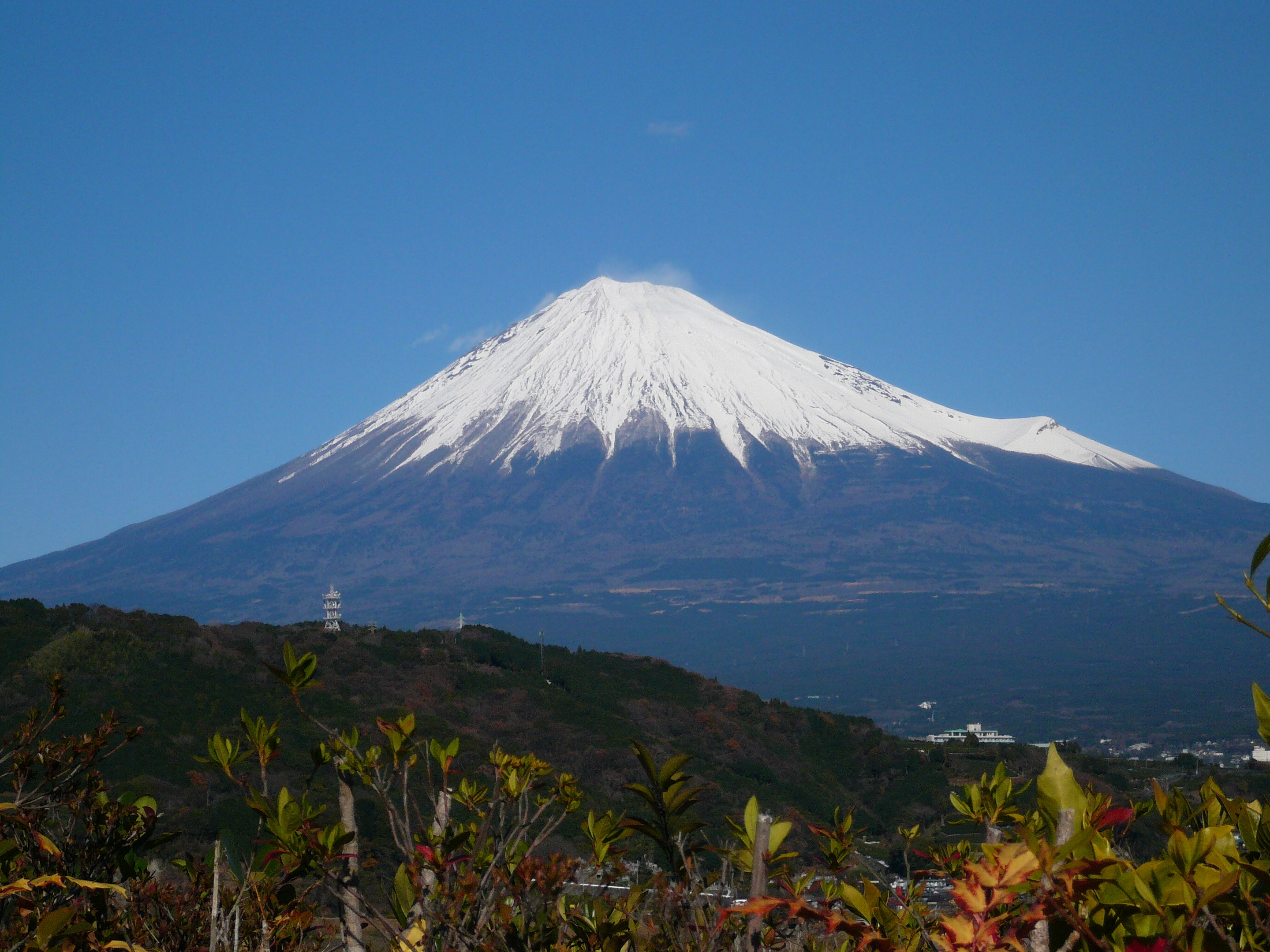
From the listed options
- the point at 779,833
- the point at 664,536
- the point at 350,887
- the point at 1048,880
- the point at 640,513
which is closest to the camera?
the point at 1048,880

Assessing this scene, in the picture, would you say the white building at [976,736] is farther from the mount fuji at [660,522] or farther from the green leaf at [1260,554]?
the mount fuji at [660,522]

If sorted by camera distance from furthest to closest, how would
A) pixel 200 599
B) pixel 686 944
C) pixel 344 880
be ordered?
1. pixel 200 599
2. pixel 686 944
3. pixel 344 880

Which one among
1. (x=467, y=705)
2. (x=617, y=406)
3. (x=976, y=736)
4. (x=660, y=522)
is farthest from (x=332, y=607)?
(x=617, y=406)

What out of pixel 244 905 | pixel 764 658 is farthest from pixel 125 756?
pixel 764 658

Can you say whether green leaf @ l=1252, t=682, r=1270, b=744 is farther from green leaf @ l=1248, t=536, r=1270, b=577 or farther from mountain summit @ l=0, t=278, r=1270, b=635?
mountain summit @ l=0, t=278, r=1270, b=635

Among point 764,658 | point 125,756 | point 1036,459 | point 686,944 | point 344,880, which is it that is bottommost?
point 764,658

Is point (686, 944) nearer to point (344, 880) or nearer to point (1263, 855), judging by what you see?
point (344, 880)

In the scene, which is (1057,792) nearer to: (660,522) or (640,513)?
(660,522)

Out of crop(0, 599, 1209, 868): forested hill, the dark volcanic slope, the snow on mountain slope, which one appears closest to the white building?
crop(0, 599, 1209, 868): forested hill
